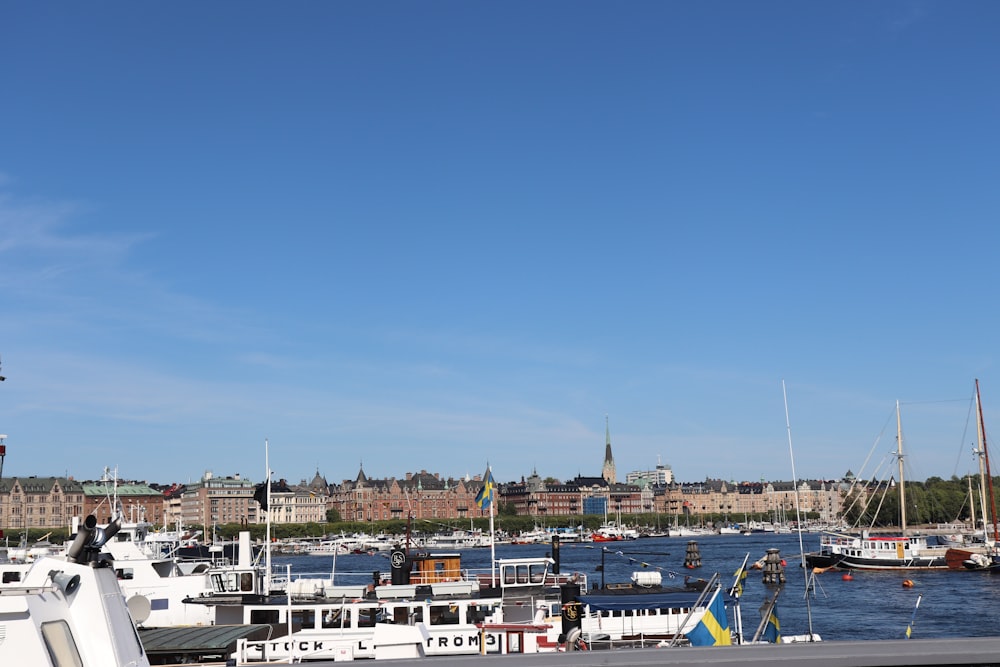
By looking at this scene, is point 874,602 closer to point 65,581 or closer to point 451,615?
point 451,615

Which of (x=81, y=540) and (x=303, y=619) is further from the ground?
(x=81, y=540)

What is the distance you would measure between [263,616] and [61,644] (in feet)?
89.8

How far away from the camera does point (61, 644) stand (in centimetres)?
733

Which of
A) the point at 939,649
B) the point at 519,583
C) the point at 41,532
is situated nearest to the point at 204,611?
the point at 519,583

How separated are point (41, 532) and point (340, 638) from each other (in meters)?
187

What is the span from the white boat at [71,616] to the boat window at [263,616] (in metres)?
25.6

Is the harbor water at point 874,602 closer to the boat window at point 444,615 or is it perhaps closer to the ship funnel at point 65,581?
the boat window at point 444,615

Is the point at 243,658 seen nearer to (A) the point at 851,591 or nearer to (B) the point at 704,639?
(B) the point at 704,639

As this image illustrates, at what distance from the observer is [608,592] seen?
117 ft

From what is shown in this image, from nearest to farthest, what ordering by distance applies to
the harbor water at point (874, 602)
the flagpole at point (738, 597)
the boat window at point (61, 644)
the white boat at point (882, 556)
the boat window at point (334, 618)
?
the boat window at point (61, 644)
the flagpole at point (738, 597)
the boat window at point (334, 618)
the harbor water at point (874, 602)
the white boat at point (882, 556)

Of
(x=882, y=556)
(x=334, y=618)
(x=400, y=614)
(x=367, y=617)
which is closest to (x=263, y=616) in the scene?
(x=334, y=618)

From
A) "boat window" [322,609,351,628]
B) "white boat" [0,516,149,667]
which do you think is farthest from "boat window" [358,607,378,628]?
"white boat" [0,516,149,667]

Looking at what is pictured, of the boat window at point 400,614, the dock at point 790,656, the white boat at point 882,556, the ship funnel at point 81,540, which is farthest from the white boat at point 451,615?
the white boat at point 882,556

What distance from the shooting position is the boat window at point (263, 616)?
32.8 metres
